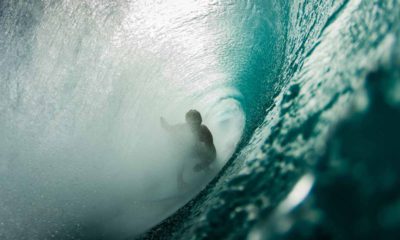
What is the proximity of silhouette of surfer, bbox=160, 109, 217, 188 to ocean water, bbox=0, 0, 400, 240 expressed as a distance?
187 millimetres

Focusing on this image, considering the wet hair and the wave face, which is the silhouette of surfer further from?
the wave face

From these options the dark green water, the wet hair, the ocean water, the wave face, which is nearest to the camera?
the dark green water

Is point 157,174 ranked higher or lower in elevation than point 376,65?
higher

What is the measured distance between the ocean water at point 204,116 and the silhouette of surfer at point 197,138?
0.62 ft

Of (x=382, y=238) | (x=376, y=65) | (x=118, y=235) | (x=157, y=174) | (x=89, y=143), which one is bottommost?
(x=382, y=238)

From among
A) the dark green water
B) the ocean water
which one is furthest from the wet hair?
the dark green water

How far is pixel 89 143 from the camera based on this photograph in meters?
4.18

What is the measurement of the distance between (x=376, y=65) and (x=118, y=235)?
115 inches

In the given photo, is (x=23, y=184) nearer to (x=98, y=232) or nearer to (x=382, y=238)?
(x=98, y=232)

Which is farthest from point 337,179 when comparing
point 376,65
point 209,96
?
point 209,96

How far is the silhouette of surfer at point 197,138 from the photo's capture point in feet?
12.3

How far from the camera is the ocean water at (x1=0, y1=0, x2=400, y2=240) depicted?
2.59 feet

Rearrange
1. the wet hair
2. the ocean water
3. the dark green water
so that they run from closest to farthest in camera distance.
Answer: the dark green water < the ocean water < the wet hair

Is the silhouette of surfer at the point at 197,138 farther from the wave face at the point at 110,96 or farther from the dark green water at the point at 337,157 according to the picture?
the dark green water at the point at 337,157
